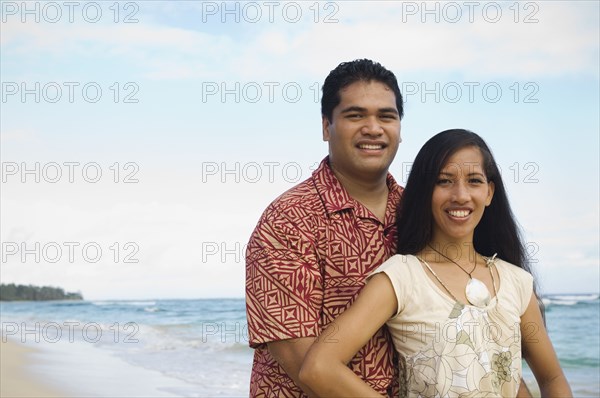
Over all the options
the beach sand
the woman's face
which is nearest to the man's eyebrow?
the woman's face

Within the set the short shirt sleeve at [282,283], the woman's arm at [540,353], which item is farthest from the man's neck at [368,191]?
the woman's arm at [540,353]

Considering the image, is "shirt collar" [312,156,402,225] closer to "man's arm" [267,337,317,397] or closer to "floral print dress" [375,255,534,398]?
"floral print dress" [375,255,534,398]

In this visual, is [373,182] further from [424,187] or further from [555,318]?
[555,318]

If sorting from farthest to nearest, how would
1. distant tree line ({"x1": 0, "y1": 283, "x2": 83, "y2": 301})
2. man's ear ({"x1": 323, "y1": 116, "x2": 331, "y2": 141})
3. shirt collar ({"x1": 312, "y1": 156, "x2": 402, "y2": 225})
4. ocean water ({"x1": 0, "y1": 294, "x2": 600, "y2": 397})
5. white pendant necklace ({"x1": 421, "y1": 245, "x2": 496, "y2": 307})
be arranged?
distant tree line ({"x1": 0, "y1": 283, "x2": 83, "y2": 301}) → ocean water ({"x1": 0, "y1": 294, "x2": 600, "y2": 397}) → man's ear ({"x1": 323, "y1": 116, "x2": 331, "y2": 141}) → shirt collar ({"x1": 312, "y1": 156, "x2": 402, "y2": 225}) → white pendant necklace ({"x1": 421, "y1": 245, "x2": 496, "y2": 307})

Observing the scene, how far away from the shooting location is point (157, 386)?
28.1 feet

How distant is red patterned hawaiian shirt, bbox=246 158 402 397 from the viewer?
2732mm

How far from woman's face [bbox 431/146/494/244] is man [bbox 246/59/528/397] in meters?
0.28

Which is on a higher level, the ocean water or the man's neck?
the man's neck

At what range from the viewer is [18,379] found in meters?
8.20

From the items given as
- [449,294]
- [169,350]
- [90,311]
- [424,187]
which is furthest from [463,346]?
[90,311]

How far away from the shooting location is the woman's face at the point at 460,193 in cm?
267

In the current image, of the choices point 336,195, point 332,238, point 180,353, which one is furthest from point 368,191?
point 180,353

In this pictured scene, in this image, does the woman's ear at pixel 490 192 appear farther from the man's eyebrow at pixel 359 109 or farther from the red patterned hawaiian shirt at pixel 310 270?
the man's eyebrow at pixel 359 109

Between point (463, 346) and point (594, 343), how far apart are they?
45.4ft
